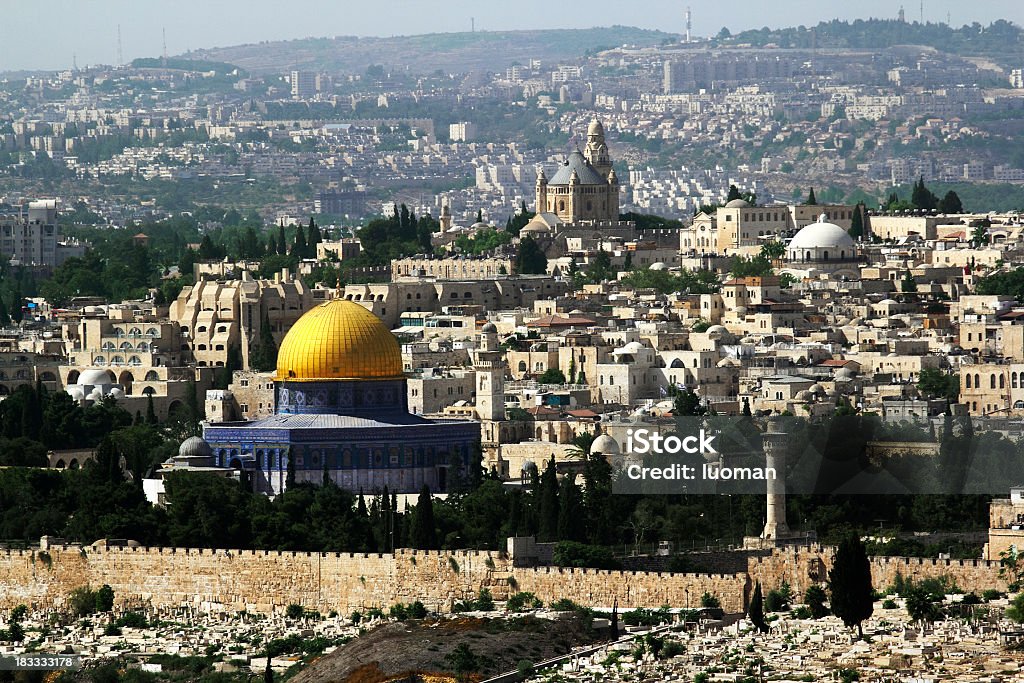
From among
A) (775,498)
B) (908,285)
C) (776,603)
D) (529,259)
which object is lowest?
(529,259)

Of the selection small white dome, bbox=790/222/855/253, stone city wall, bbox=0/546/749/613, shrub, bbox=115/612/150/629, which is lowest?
shrub, bbox=115/612/150/629

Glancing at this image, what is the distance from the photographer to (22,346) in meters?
88.3

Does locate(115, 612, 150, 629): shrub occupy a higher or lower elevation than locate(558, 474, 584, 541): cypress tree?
lower

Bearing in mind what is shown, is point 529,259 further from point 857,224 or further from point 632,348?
point 632,348

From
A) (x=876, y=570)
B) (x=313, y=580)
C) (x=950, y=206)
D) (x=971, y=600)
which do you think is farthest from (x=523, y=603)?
(x=950, y=206)

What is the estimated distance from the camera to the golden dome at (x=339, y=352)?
211 feet

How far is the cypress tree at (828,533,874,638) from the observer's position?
43.3 meters

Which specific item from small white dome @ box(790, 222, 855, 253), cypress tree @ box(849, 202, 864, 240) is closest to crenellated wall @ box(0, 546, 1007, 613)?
small white dome @ box(790, 222, 855, 253)

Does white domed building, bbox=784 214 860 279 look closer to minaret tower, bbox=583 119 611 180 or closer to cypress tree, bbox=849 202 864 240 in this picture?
cypress tree, bbox=849 202 864 240

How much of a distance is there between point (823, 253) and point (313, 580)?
52.9m

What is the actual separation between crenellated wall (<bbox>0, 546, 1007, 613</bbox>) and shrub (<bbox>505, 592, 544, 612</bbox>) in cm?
13

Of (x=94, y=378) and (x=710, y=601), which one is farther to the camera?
(x=94, y=378)

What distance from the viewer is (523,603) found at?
48469 mm

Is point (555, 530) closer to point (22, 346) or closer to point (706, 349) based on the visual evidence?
point (706, 349)
